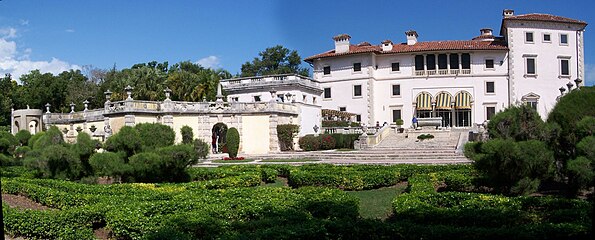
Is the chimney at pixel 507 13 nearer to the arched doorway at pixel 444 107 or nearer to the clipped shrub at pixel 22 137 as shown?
the arched doorway at pixel 444 107

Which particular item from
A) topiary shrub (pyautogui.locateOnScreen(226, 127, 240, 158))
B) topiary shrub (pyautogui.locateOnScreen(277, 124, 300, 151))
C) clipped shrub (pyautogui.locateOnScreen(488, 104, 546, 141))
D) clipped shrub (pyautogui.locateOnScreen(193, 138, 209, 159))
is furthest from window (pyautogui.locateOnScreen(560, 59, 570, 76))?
clipped shrub (pyautogui.locateOnScreen(193, 138, 209, 159))

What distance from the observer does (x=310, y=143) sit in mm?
41906

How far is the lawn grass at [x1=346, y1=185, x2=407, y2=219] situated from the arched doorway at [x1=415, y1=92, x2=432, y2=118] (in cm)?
3898

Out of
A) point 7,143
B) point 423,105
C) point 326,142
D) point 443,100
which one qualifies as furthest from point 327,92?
point 7,143

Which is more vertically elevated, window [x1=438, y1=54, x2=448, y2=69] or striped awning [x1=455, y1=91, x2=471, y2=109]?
window [x1=438, y1=54, x2=448, y2=69]

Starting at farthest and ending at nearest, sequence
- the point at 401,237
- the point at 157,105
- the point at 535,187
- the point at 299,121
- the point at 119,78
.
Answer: the point at 119,78 < the point at 299,121 < the point at 157,105 < the point at 535,187 < the point at 401,237

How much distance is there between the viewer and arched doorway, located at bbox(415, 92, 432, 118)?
183 feet

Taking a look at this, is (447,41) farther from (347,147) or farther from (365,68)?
(347,147)

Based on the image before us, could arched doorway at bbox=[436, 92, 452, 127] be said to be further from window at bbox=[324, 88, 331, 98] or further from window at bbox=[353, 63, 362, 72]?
window at bbox=[324, 88, 331, 98]

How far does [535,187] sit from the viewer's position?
14008mm

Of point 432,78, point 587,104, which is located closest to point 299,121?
point 432,78

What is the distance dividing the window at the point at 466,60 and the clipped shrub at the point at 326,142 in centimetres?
2208

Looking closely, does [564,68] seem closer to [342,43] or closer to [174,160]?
[342,43]

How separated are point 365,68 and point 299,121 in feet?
50.8
